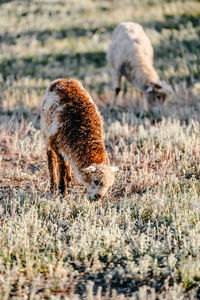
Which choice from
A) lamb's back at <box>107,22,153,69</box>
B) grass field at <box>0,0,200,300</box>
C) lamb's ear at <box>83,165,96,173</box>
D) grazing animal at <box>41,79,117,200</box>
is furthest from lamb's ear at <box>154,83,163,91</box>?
lamb's ear at <box>83,165,96,173</box>

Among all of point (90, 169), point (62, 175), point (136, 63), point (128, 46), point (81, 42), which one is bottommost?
point (62, 175)

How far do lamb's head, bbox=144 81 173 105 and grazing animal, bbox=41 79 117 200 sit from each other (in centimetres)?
449

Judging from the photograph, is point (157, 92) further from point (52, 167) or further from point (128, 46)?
point (52, 167)

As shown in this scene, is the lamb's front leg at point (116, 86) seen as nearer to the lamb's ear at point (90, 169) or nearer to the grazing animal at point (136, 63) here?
the grazing animal at point (136, 63)

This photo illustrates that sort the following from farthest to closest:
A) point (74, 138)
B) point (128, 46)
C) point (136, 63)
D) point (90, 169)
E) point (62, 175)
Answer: point (128, 46) < point (136, 63) < point (62, 175) < point (74, 138) < point (90, 169)

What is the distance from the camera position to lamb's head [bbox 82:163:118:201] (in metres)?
4.91

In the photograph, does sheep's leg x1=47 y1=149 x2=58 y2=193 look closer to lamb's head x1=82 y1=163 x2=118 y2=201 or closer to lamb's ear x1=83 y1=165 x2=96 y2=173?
lamb's head x1=82 y1=163 x2=118 y2=201

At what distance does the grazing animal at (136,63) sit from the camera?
1046cm

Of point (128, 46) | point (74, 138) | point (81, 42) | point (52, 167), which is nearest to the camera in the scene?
point (74, 138)

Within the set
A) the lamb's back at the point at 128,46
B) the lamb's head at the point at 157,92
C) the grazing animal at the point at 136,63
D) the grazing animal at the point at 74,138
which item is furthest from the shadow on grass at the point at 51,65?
the grazing animal at the point at 74,138

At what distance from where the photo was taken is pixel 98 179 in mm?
4910

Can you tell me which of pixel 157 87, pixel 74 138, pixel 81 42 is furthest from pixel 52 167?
pixel 81 42

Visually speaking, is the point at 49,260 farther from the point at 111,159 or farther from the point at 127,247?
the point at 111,159

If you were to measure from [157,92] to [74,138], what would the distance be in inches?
218
